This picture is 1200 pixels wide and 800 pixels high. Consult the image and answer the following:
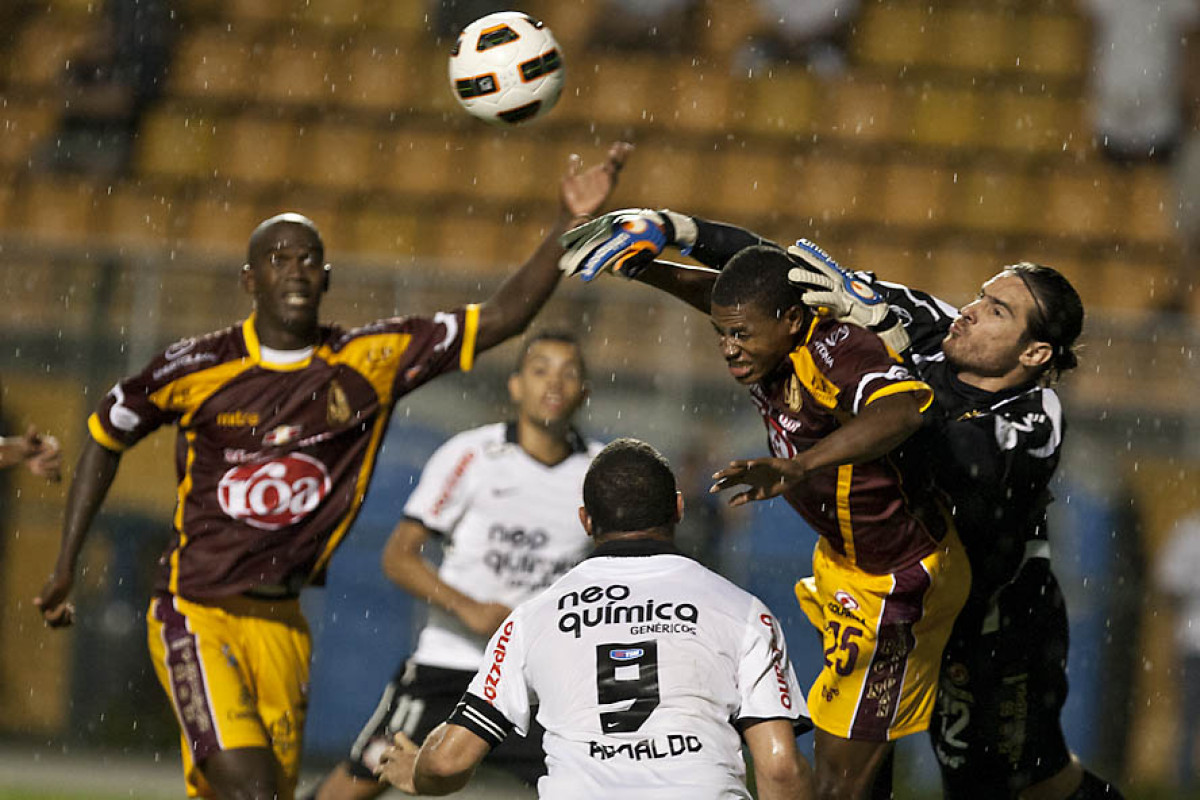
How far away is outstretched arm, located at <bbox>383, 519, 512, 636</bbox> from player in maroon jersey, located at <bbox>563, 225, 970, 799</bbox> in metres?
1.69

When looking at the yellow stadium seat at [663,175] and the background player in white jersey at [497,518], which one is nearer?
the background player in white jersey at [497,518]

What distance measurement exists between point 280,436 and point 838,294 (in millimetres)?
2295

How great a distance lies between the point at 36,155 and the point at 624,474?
32.8 ft

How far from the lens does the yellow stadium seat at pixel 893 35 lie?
1384 centimetres

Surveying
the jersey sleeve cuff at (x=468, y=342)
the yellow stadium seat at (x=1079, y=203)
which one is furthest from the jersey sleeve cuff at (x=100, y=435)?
the yellow stadium seat at (x=1079, y=203)

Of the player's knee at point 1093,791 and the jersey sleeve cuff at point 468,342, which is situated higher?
the jersey sleeve cuff at point 468,342

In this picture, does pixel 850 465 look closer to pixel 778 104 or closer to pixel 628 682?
pixel 628 682

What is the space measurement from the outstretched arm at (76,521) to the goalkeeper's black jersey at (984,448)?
3.03 m

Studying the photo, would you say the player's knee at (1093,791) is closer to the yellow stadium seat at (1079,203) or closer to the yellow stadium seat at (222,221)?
the yellow stadium seat at (1079,203)

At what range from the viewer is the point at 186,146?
523 inches

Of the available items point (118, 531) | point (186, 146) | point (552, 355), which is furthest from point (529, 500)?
point (186, 146)

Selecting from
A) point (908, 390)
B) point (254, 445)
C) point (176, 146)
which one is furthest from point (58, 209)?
point (908, 390)

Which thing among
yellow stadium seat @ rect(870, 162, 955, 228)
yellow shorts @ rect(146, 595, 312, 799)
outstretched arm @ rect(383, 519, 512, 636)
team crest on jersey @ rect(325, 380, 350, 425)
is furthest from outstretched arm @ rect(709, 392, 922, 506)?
yellow stadium seat @ rect(870, 162, 955, 228)

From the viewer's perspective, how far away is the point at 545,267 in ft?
21.5
